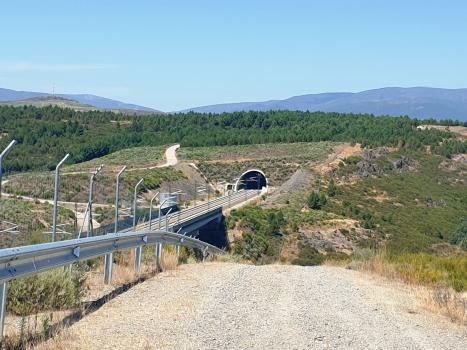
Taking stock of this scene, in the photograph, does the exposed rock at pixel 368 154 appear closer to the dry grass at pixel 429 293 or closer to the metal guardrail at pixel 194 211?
the metal guardrail at pixel 194 211

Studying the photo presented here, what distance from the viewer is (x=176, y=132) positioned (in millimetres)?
113500

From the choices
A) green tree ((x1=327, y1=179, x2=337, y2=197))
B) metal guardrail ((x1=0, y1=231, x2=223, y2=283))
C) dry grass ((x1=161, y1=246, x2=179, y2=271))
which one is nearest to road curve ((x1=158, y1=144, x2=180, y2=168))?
green tree ((x1=327, y1=179, x2=337, y2=197))

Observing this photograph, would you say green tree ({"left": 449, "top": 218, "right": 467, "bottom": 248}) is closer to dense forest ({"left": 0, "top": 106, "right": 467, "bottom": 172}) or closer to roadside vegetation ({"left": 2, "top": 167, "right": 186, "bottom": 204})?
roadside vegetation ({"left": 2, "top": 167, "right": 186, "bottom": 204})

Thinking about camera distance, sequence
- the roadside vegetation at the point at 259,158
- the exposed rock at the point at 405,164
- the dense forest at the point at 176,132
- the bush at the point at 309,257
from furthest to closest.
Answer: the dense forest at the point at 176,132 < the exposed rock at the point at 405,164 < the roadside vegetation at the point at 259,158 < the bush at the point at 309,257

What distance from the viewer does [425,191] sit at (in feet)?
241

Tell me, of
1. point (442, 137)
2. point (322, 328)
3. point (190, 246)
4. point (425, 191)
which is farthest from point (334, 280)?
point (442, 137)

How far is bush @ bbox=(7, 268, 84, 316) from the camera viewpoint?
23.2 feet

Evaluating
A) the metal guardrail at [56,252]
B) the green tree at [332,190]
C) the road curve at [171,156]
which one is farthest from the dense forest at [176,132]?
the metal guardrail at [56,252]

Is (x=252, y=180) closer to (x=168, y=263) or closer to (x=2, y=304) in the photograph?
(x=168, y=263)

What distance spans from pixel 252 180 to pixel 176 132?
131 ft

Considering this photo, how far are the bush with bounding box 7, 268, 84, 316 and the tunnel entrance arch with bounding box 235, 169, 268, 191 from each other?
65703 mm

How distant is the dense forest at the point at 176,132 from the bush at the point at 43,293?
221ft

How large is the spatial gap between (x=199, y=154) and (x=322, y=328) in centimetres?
7729

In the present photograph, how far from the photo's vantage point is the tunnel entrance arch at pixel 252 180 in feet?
244
